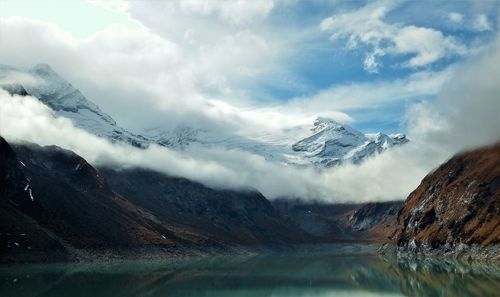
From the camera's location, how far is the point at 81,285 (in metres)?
99.9

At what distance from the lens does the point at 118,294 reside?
293 feet

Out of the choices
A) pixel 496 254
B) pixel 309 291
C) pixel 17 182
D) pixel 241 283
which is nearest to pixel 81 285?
pixel 241 283

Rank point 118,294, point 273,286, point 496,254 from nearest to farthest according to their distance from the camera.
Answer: point 118,294
point 273,286
point 496,254

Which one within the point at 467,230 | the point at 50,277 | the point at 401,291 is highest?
the point at 467,230

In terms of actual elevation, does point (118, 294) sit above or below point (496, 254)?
below

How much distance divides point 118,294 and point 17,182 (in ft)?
375

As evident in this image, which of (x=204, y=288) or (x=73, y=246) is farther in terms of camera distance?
(x=73, y=246)

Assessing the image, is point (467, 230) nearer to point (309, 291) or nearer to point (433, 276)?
point (433, 276)

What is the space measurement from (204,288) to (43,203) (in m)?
109

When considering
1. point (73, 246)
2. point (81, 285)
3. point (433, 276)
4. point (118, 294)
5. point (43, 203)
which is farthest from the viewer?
point (43, 203)

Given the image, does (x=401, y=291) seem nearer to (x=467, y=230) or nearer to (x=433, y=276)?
(x=433, y=276)

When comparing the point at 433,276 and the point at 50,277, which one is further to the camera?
the point at 433,276

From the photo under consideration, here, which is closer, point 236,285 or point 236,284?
point 236,285

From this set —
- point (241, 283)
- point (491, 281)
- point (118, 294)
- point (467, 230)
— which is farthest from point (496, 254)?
point (118, 294)
